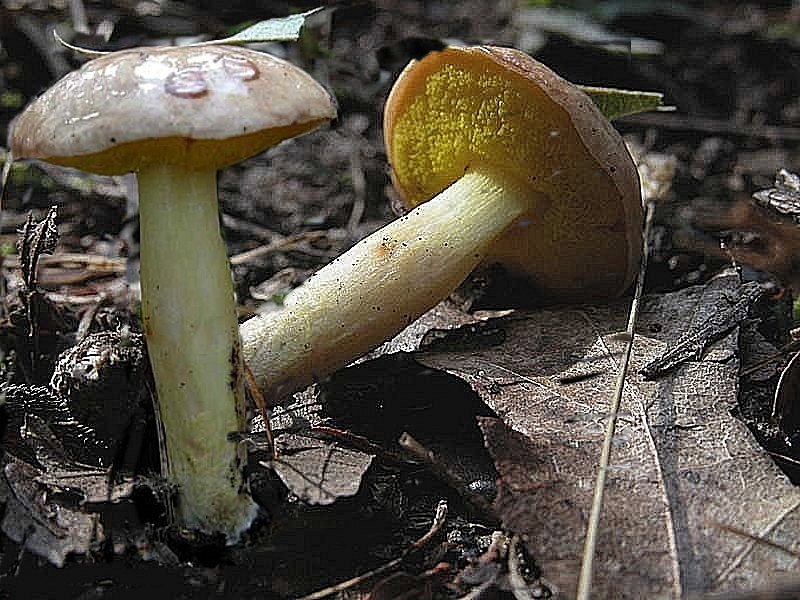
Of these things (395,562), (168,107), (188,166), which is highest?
(168,107)

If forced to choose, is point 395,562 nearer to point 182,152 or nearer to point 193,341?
point 193,341

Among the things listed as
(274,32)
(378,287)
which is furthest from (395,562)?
(274,32)

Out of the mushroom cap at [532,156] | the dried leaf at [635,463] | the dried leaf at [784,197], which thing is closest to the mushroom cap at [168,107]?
the mushroom cap at [532,156]

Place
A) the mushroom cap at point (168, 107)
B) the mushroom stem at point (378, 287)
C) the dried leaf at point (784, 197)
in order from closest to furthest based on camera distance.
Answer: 1. the mushroom cap at point (168, 107)
2. the mushroom stem at point (378, 287)
3. the dried leaf at point (784, 197)

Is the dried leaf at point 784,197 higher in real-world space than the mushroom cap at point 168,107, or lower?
lower

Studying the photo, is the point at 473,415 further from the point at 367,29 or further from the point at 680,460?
the point at 367,29

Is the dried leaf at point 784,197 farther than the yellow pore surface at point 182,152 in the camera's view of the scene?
Yes

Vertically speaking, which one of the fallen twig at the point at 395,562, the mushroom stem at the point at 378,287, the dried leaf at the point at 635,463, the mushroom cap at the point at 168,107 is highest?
the mushroom cap at the point at 168,107

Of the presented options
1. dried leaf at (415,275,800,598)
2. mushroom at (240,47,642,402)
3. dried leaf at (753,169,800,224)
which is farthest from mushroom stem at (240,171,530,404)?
dried leaf at (753,169,800,224)

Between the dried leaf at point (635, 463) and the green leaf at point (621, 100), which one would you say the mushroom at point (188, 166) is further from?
the green leaf at point (621, 100)
